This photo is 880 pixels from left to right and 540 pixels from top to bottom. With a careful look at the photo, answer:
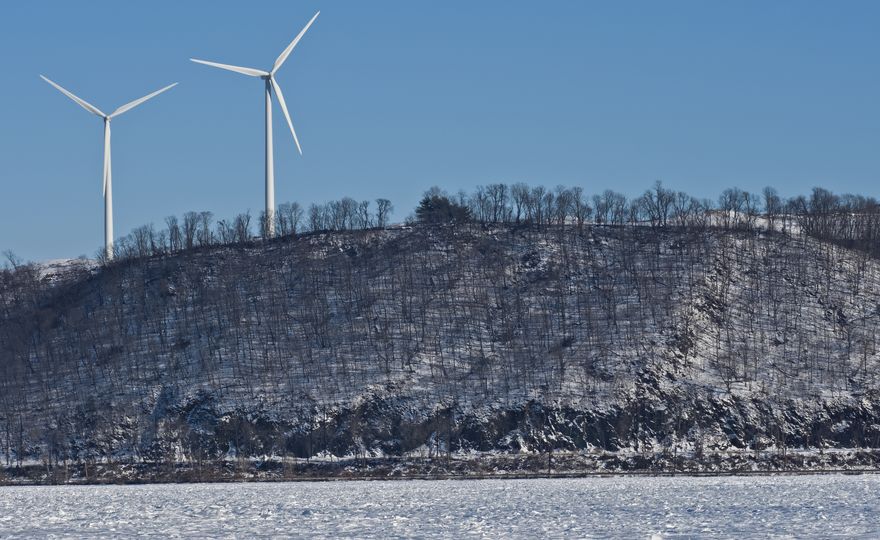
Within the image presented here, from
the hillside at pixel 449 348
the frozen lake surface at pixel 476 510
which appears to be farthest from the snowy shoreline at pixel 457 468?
the frozen lake surface at pixel 476 510

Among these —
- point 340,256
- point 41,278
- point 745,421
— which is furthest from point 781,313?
point 41,278

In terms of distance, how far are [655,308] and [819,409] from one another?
2224 cm

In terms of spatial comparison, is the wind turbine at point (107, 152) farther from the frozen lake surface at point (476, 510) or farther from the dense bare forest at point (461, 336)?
the frozen lake surface at point (476, 510)

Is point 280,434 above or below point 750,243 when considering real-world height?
below

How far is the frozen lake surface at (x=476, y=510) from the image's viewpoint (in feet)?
151

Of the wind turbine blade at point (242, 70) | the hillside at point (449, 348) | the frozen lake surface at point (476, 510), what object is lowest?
the frozen lake surface at point (476, 510)

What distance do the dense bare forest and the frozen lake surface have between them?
28.9m

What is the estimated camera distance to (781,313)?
128750mm

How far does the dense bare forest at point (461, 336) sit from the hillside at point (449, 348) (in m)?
0.29

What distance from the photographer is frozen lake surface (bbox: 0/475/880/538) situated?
46.1m

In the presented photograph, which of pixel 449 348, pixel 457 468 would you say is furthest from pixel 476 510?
pixel 449 348

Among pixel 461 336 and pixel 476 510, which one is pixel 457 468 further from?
pixel 476 510

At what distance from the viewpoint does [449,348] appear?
405 ft

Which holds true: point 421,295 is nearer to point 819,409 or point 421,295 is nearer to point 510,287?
point 510,287
